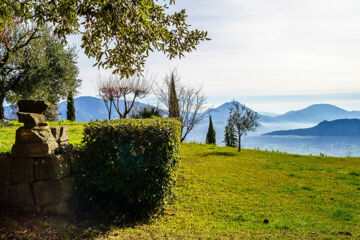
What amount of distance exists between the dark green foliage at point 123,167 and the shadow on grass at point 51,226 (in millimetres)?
366

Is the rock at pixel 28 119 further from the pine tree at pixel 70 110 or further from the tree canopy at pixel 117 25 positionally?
the pine tree at pixel 70 110

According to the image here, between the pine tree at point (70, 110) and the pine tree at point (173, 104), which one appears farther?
the pine tree at point (70, 110)

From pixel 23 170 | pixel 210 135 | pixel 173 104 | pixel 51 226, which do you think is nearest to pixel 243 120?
pixel 173 104

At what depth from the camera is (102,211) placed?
5086mm

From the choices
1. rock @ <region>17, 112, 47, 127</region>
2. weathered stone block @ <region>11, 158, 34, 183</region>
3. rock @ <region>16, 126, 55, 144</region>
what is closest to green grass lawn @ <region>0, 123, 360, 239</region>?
weathered stone block @ <region>11, 158, 34, 183</region>

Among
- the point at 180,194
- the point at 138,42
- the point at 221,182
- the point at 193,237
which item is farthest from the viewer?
the point at 221,182

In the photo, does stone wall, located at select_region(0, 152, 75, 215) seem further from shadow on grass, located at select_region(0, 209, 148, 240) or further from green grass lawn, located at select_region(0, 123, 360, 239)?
green grass lawn, located at select_region(0, 123, 360, 239)

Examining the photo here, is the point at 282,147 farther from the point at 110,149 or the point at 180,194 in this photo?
the point at 110,149

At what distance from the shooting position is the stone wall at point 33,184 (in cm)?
473

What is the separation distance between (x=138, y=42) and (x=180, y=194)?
14.2ft

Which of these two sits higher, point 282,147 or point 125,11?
point 125,11

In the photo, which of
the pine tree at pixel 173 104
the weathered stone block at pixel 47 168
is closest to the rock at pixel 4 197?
the weathered stone block at pixel 47 168

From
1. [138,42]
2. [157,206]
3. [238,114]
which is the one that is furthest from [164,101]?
[157,206]

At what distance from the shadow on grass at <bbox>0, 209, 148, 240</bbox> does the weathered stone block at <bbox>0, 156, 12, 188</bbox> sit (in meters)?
0.50
